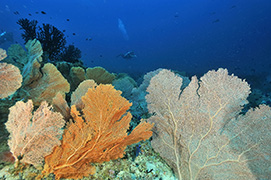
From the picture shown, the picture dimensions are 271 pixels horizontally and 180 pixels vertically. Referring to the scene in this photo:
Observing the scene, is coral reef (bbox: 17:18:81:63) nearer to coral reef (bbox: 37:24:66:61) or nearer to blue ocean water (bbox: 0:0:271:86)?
coral reef (bbox: 37:24:66:61)

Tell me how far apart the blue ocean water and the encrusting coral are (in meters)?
70.6

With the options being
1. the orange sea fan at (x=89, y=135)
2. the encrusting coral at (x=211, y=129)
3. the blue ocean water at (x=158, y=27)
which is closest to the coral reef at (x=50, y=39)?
the orange sea fan at (x=89, y=135)

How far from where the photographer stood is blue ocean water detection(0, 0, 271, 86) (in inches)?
3105

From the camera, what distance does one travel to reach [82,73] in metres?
3.50

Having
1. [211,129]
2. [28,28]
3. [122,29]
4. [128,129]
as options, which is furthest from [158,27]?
[211,129]

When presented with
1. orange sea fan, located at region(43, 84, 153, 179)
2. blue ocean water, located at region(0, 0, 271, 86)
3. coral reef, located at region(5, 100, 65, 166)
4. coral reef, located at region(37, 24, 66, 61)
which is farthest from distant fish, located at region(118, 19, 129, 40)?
coral reef, located at region(5, 100, 65, 166)

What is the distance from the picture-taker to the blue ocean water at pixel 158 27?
7888cm

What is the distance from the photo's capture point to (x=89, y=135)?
1539 millimetres

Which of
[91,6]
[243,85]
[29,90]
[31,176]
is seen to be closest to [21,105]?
[31,176]

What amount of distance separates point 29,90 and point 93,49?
4923 inches

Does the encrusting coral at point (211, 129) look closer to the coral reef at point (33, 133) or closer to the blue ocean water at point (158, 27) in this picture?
the coral reef at point (33, 133)

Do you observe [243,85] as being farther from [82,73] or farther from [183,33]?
[183,33]

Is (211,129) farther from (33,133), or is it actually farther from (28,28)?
(28,28)

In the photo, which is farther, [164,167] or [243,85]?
[164,167]
